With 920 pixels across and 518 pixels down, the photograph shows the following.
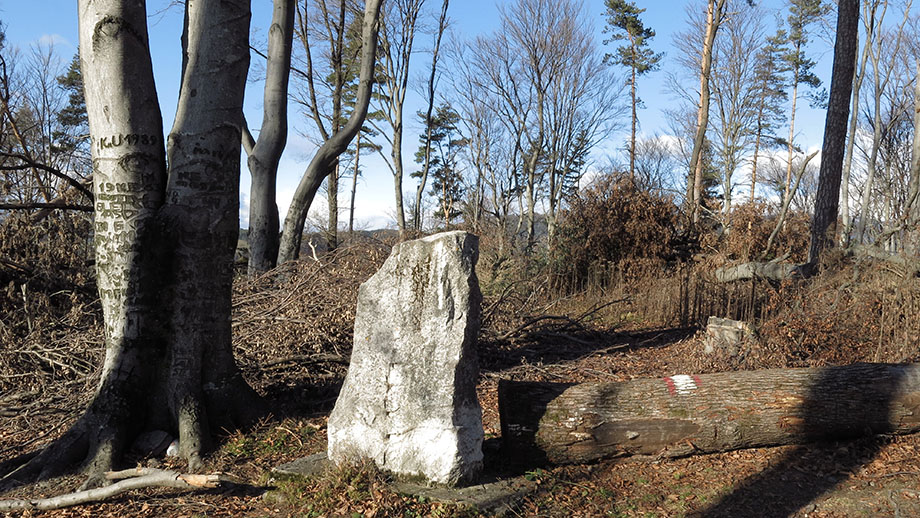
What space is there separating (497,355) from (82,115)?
2434cm

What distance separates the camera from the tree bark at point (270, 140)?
992 cm

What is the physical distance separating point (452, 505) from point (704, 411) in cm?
213

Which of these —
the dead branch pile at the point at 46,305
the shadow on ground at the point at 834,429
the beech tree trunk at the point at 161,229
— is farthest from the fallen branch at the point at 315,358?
the shadow on ground at the point at 834,429

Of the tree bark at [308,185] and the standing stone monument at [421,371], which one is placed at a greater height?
the tree bark at [308,185]

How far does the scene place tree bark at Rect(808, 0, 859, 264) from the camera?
11.2 m

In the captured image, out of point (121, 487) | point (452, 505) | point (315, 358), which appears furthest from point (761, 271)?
point (121, 487)

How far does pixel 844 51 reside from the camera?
36.8 feet

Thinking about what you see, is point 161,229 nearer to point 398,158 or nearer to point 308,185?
point 308,185

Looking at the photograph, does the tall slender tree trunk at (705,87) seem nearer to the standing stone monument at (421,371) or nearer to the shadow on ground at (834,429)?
the shadow on ground at (834,429)

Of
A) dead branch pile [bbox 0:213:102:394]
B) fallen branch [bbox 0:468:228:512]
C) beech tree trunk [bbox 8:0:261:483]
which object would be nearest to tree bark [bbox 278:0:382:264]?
dead branch pile [bbox 0:213:102:394]

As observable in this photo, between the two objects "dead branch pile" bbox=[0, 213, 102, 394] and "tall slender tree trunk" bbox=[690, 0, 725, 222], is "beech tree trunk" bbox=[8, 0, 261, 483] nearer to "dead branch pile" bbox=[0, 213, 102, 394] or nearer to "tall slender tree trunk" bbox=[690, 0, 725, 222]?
"dead branch pile" bbox=[0, 213, 102, 394]

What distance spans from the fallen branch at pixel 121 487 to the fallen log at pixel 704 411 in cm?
203

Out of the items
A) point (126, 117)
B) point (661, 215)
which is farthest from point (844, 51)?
point (126, 117)

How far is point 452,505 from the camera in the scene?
3697mm
